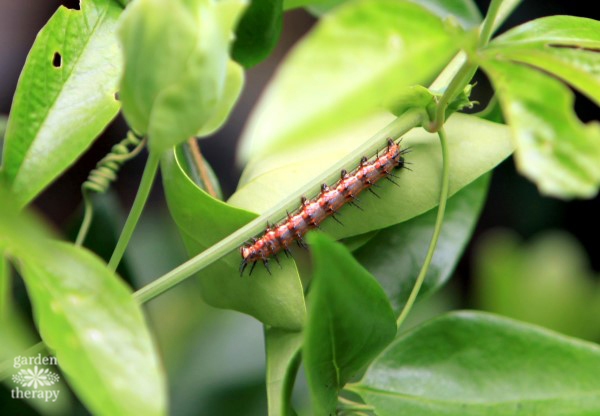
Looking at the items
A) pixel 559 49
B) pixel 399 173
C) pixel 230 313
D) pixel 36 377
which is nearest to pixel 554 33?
pixel 559 49

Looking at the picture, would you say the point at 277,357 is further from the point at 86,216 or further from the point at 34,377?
the point at 86,216

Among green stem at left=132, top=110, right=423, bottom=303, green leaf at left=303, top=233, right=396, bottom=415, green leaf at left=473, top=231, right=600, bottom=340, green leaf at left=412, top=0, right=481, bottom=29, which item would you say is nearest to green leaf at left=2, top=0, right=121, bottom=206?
green stem at left=132, top=110, right=423, bottom=303

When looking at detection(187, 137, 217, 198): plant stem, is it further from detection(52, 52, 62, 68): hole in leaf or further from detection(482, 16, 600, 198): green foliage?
detection(482, 16, 600, 198): green foliage

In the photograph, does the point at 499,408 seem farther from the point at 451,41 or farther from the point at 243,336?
the point at 243,336

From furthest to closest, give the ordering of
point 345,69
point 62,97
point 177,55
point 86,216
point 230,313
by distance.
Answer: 1. point 230,313
2. point 86,216
3. point 62,97
4. point 177,55
5. point 345,69

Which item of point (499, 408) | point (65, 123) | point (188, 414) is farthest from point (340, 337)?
point (188, 414)

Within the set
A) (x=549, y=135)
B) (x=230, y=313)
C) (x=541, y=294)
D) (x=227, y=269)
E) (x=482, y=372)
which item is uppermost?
(x=549, y=135)

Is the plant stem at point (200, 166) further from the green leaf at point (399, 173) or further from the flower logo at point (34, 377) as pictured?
the flower logo at point (34, 377)
